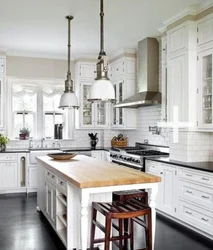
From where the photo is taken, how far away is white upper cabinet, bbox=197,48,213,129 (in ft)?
13.9

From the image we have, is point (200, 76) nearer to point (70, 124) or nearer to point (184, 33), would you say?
point (184, 33)

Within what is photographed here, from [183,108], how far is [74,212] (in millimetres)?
2273

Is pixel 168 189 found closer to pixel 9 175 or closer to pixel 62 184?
pixel 62 184

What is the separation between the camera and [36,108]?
287 inches

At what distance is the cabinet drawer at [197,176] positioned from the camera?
12.3ft

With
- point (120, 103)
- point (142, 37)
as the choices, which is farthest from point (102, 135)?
point (142, 37)

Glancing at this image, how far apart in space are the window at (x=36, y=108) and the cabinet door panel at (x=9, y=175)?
96 cm

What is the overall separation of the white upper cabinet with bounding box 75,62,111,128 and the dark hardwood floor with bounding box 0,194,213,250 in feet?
9.20

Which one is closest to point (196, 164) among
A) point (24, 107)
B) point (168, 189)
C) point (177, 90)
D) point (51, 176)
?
point (168, 189)

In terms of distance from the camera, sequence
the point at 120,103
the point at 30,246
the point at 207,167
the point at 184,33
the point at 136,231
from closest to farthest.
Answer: the point at 30,246
the point at 207,167
the point at 136,231
the point at 184,33
the point at 120,103

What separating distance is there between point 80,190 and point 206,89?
2488 mm

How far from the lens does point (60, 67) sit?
7375mm

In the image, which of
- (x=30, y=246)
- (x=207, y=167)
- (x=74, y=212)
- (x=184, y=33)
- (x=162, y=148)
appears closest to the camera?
(x=74, y=212)

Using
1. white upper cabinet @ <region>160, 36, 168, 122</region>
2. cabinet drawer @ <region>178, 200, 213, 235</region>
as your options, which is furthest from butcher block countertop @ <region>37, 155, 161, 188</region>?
white upper cabinet @ <region>160, 36, 168, 122</region>
